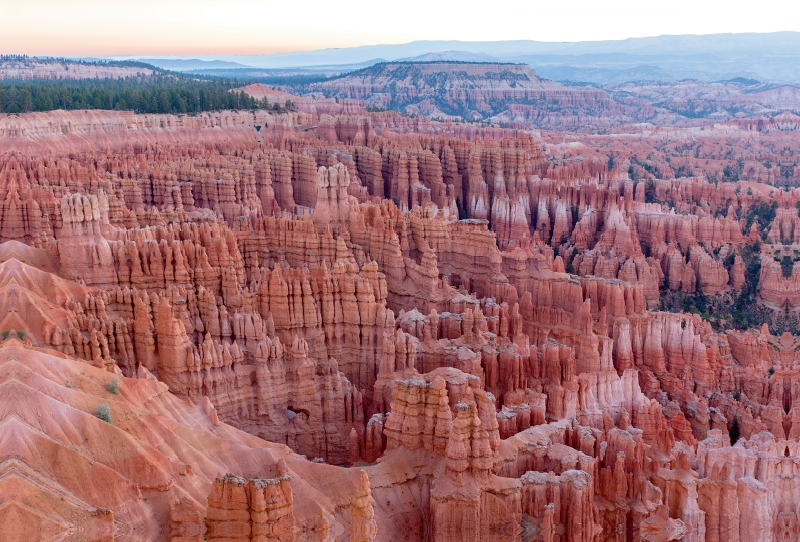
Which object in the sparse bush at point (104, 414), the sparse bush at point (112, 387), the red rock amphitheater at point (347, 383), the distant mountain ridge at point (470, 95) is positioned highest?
the sparse bush at point (104, 414)

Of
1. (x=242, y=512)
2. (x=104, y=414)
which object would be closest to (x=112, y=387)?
(x=104, y=414)

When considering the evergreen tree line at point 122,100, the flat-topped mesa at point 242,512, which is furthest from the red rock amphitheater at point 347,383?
the evergreen tree line at point 122,100

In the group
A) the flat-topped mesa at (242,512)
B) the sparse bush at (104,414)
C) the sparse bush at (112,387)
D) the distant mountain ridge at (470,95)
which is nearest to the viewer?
the flat-topped mesa at (242,512)

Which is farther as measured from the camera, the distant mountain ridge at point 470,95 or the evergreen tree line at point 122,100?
the distant mountain ridge at point 470,95

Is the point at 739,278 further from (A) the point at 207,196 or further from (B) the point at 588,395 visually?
(A) the point at 207,196

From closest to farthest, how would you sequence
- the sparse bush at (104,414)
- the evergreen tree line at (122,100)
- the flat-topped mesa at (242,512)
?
the flat-topped mesa at (242,512) < the sparse bush at (104,414) < the evergreen tree line at (122,100)

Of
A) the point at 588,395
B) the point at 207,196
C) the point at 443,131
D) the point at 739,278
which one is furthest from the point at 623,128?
the point at 588,395

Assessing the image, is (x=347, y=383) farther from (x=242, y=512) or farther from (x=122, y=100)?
(x=122, y=100)

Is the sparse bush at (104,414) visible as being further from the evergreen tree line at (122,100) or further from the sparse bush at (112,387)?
the evergreen tree line at (122,100)

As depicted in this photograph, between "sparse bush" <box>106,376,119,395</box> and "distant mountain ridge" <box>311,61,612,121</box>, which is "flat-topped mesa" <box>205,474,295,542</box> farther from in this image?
"distant mountain ridge" <box>311,61,612,121</box>
